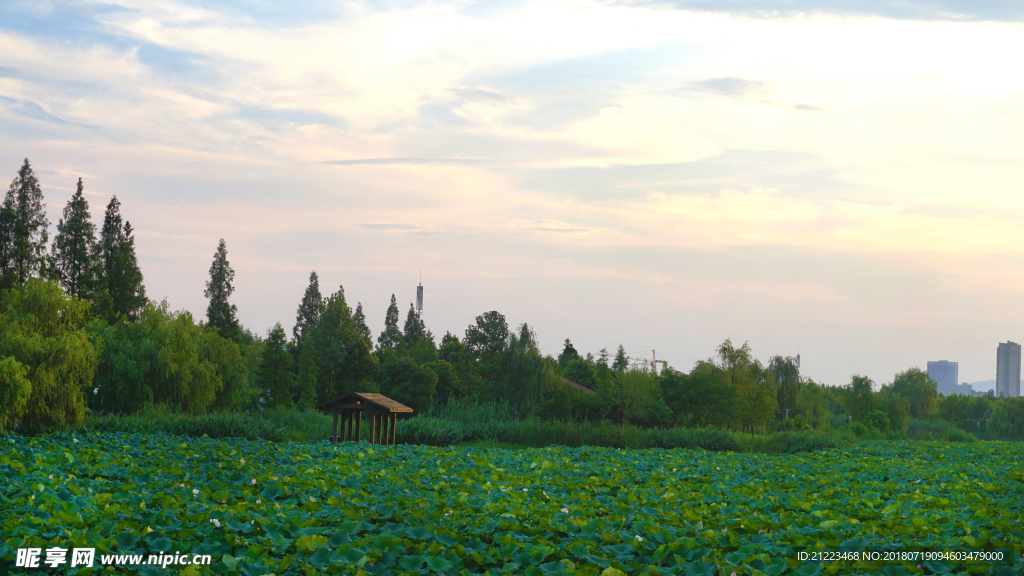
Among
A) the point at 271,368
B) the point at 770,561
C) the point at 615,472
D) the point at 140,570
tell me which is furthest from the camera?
the point at 271,368

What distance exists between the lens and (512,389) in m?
41.8

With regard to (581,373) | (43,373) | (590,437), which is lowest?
(590,437)

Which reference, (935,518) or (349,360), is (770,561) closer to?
(935,518)

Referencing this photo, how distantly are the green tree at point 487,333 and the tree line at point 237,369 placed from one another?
12 cm

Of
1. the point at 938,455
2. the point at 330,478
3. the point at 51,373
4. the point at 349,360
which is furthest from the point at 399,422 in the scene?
the point at 349,360

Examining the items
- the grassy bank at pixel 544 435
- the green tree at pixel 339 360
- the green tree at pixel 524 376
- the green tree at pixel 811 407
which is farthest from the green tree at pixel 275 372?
the green tree at pixel 811 407

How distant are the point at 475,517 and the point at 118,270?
3663 cm

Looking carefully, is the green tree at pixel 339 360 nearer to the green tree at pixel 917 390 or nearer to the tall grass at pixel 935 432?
the tall grass at pixel 935 432

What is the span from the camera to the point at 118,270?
3759cm

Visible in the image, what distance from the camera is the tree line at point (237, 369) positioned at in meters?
22.8

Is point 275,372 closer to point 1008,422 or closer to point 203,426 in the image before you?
point 203,426

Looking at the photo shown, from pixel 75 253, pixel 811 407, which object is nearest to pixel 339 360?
pixel 75 253

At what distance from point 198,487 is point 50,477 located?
1982mm

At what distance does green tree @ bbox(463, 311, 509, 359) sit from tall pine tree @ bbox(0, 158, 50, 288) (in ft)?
127
